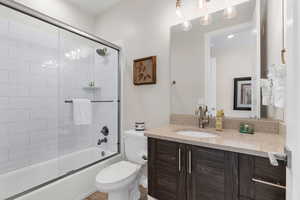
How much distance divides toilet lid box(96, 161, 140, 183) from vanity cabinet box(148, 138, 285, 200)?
0.28 m

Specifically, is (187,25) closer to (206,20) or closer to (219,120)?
(206,20)

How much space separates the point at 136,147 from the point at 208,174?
37.1 inches

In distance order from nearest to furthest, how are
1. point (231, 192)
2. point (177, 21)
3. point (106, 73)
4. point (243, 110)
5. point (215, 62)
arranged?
point (231, 192)
point (243, 110)
point (215, 62)
point (177, 21)
point (106, 73)

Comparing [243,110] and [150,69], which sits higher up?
[150,69]

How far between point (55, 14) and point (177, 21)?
1.76 m

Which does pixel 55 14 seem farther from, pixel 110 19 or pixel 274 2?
pixel 274 2

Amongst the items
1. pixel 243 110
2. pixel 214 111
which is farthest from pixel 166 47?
pixel 243 110

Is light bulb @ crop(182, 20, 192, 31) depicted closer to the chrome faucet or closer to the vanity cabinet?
the chrome faucet

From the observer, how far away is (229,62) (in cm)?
145

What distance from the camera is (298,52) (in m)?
0.41

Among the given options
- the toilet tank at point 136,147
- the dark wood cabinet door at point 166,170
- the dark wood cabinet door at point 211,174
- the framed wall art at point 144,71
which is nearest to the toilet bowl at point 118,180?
the toilet tank at point 136,147

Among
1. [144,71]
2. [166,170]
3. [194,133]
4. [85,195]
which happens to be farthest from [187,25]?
[85,195]

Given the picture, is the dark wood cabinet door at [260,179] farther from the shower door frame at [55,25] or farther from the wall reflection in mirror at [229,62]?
the shower door frame at [55,25]

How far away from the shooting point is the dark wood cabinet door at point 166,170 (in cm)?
115
